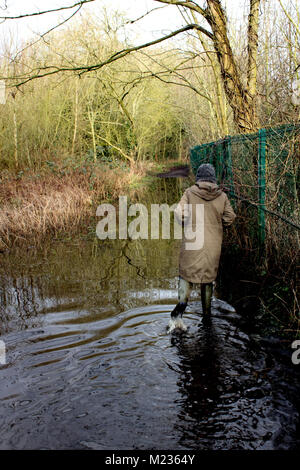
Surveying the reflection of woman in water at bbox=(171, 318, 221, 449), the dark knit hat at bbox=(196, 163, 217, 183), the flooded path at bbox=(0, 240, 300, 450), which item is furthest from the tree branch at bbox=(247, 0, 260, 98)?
the reflection of woman in water at bbox=(171, 318, 221, 449)

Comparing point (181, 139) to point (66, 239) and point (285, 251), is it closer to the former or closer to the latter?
point (66, 239)

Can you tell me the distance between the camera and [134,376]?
12.1 ft

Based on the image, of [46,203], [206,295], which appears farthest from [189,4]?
[46,203]

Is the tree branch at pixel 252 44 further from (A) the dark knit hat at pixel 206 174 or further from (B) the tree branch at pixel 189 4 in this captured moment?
(A) the dark knit hat at pixel 206 174

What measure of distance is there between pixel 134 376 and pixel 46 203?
7.86 metres

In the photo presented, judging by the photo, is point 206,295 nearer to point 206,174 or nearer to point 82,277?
point 206,174

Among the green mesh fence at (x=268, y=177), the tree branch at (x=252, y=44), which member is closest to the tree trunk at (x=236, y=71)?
the tree branch at (x=252, y=44)

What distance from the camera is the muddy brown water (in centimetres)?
283

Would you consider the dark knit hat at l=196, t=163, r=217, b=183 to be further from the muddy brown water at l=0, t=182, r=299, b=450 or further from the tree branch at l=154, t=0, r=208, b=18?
the tree branch at l=154, t=0, r=208, b=18

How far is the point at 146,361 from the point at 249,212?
143 inches

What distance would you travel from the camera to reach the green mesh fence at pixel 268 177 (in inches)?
186

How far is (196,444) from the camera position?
107 inches

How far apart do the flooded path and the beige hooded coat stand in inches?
27.8

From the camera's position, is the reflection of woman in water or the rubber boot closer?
the reflection of woman in water
